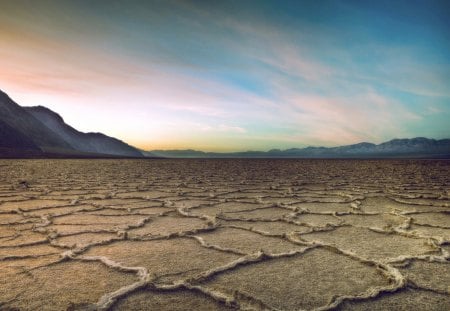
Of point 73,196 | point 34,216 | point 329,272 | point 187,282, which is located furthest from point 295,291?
point 73,196

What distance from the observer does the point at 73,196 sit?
4598 millimetres

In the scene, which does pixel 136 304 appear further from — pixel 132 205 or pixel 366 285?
pixel 132 205

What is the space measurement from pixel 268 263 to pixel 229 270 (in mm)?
260

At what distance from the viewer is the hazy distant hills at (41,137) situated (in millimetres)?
39969

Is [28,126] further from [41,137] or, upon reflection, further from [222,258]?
[222,258]

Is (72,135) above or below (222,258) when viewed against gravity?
above

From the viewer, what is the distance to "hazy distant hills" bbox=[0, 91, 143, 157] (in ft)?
131

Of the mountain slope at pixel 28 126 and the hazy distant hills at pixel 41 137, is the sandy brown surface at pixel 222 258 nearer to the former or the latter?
the hazy distant hills at pixel 41 137

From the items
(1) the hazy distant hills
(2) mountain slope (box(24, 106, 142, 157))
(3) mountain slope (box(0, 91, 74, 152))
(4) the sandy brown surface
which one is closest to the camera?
(4) the sandy brown surface

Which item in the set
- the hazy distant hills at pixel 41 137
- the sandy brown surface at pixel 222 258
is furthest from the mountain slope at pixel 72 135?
the sandy brown surface at pixel 222 258

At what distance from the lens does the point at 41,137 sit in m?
59.1

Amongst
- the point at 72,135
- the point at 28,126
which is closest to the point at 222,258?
the point at 28,126

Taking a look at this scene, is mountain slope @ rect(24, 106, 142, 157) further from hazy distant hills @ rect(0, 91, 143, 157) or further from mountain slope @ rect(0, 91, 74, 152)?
mountain slope @ rect(0, 91, 74, 152)

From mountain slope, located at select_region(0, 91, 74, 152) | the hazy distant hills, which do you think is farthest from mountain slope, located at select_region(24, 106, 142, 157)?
mountain slope, located at select_region(0, 91, 74, 152)
